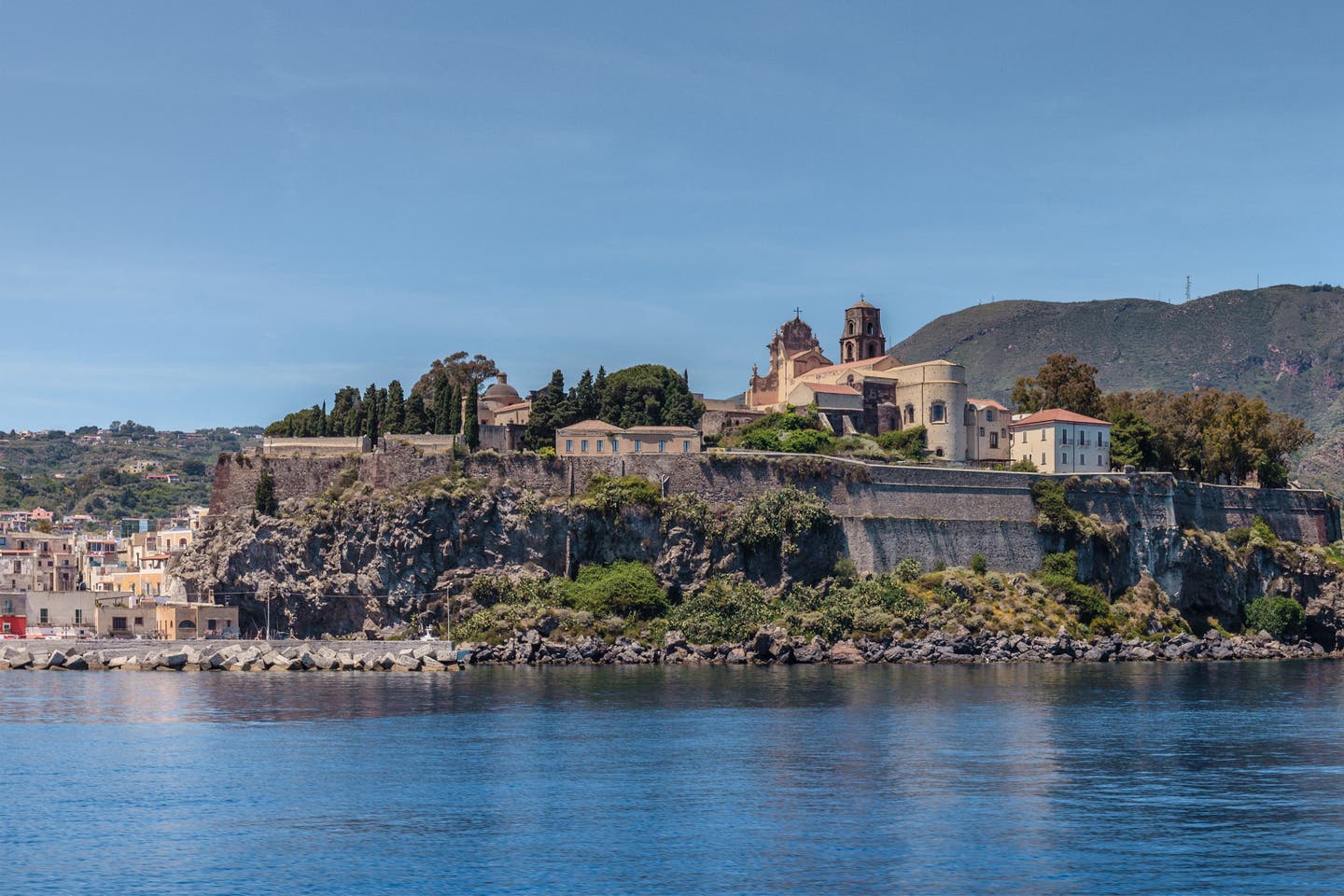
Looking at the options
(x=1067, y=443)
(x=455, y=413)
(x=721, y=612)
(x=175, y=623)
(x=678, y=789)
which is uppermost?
(x=455, y=413)

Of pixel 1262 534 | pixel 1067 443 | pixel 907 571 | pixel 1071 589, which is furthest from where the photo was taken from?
pixel 1262 534

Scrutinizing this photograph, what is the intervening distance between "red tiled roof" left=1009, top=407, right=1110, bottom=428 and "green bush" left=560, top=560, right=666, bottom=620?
894 inches

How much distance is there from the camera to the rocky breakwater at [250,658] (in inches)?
2744

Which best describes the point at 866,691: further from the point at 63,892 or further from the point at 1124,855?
the point at 63,892

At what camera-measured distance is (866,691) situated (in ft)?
189

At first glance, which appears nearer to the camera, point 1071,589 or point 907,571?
point 907,571

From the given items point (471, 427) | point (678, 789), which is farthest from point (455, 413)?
point (678, 789)

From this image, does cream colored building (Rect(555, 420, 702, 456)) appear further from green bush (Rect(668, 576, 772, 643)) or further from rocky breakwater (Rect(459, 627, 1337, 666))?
rocky breakwater (Rect(459, 627, 1337, 666))

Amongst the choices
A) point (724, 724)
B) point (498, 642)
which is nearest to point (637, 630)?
point (498, 642)

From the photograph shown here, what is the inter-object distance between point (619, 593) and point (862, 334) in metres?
35.2

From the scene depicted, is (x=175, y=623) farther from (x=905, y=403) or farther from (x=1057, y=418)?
(x=1057, y=418)

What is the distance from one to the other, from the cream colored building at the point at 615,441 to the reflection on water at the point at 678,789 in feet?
66.7

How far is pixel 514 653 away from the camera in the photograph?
70562 mm

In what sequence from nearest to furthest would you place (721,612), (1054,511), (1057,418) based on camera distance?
(721,612) < (1054,511) < (1057,418)
